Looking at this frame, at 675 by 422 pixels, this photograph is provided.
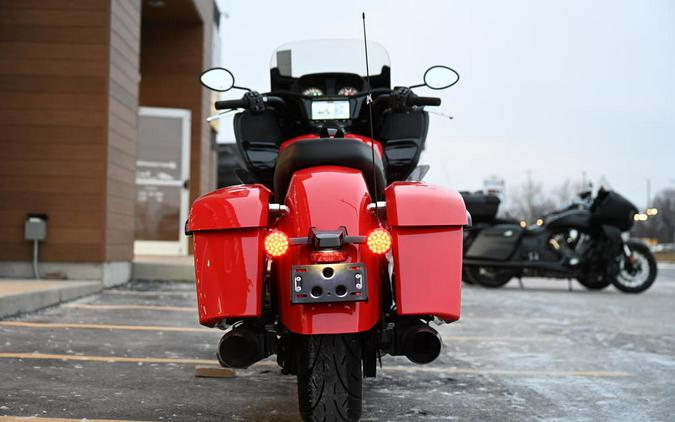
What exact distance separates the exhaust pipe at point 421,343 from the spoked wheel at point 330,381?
0.83 ft

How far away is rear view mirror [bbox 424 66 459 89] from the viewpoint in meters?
3.94

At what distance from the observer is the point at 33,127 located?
349 inches

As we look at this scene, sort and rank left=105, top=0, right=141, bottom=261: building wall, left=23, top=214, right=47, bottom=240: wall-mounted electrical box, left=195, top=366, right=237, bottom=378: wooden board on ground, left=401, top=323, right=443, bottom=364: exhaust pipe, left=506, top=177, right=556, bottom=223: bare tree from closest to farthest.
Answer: left=401, top=323, right=443, bottom=364: exhaust pipe < left=195, top=366, right=237, bottom=378: wooden board on ground < left=23, top=214, right=47, bottom=240: wall-mounted electrical box < left=105, top=0, right=141, bottom=261: building wall < left=506, top=177, right=556, bottom=223: bare tree

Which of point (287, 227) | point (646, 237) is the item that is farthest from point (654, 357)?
point (646, 237)

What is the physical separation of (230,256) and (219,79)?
4.82ft

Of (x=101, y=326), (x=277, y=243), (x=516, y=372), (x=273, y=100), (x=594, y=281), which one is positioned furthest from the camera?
(x=594, y=281)

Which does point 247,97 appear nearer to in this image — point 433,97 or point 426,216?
point 433,97

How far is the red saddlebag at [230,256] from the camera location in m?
2.77

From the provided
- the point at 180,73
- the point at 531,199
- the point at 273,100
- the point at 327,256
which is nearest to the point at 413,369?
the point at 273,100

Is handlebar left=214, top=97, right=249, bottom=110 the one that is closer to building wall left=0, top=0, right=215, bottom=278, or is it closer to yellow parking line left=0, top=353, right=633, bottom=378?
yellow parking line left=0, top=353, right=633, bottom=378

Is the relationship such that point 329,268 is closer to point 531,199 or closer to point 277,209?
point 277,209

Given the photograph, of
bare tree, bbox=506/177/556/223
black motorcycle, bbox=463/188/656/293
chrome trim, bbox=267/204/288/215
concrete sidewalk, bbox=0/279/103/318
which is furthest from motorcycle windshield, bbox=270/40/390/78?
bare tree, bbox=506/177/556/223

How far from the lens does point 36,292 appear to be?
274 inches

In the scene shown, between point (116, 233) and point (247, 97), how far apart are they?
6.21m
